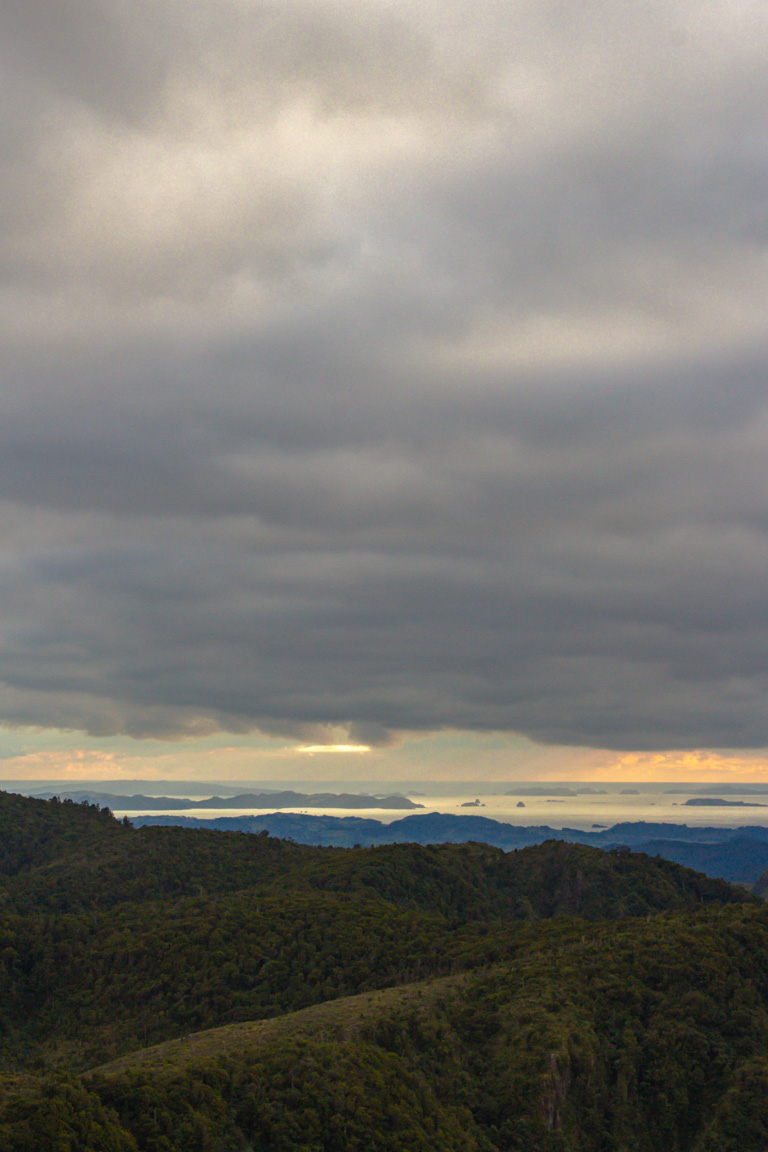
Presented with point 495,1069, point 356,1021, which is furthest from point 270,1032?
point 495,1069

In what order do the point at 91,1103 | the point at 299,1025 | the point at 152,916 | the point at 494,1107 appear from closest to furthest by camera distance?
the point at 91,1103, the point at 494,1107, the point at 299,1025, the point at 152,916

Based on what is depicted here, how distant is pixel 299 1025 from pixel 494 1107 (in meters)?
19.5

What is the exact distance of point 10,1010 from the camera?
12412 cm

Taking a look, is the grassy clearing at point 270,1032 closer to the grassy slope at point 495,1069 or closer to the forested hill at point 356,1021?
the grassy slope at point 495,1069

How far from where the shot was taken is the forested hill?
63.2 meters

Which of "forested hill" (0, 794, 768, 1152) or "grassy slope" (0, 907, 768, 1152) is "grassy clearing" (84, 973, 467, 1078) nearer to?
"grassy slope" (0, 907, 768, 1152)

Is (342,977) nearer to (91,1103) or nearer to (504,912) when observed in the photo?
(91,1103)

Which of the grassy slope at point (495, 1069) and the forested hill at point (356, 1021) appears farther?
the forested hill at point (356, 1021)

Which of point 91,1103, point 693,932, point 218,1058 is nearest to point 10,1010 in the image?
point 218,1058

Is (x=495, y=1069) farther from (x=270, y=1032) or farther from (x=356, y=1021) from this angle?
(x=270, y=1032)

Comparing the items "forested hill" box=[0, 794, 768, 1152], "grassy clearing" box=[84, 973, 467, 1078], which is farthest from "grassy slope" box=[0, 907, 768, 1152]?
"grassy clearing" box=[84, 973, 467, 1078]

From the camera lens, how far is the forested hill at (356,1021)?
208 feet

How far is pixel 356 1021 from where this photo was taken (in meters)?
84.1

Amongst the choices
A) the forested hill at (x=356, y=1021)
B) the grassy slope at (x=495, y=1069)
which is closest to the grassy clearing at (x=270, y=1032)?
the grassy slope at (x=495, y=1069)
